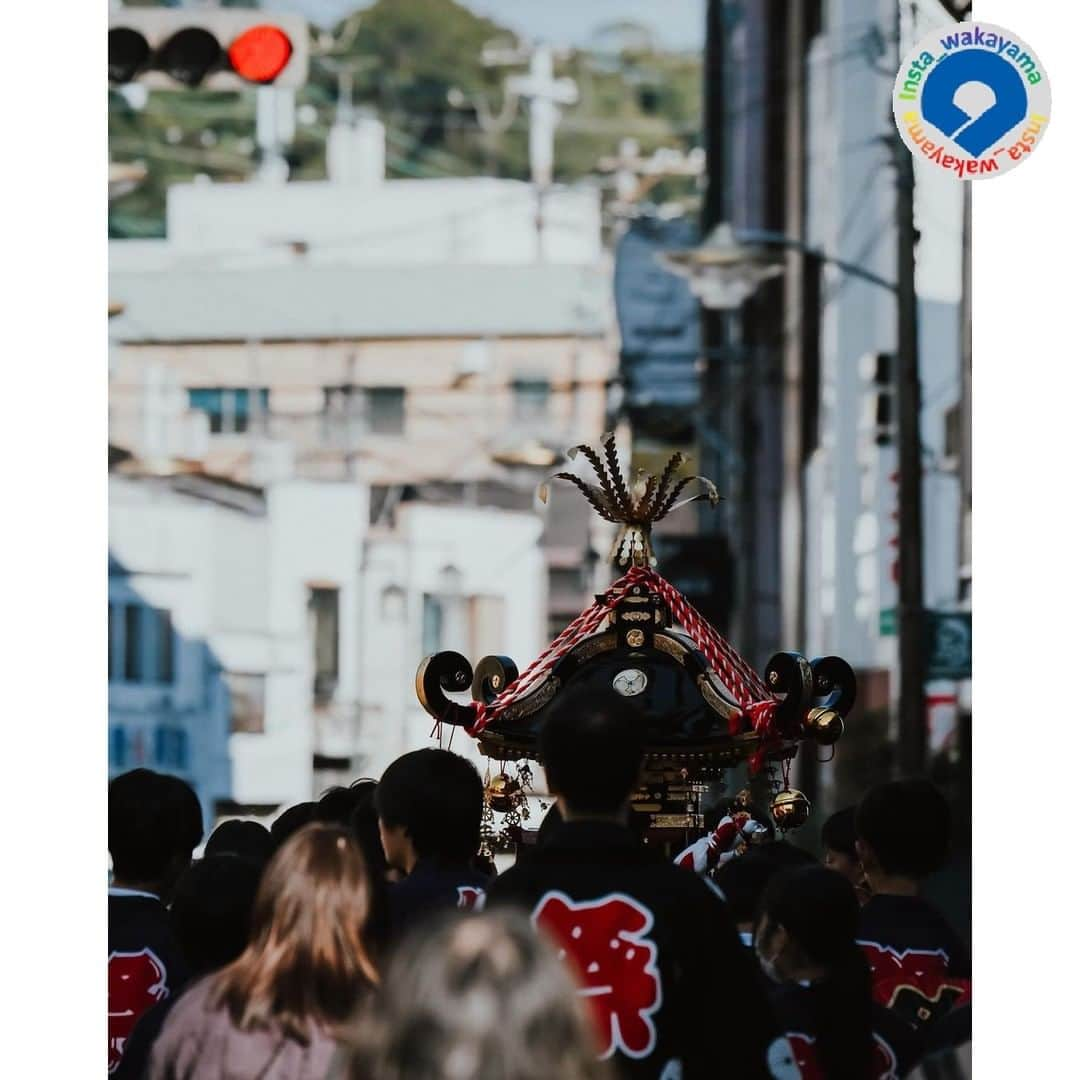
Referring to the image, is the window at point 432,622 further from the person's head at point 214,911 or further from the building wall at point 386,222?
the person's head at point 214,911

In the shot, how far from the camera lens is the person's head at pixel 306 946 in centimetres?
354

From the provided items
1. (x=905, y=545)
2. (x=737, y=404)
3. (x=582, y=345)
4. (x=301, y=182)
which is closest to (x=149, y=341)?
(x=301, y=182)

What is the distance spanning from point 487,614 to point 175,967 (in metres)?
17.5

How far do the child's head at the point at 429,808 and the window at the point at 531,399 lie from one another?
58.8 feet

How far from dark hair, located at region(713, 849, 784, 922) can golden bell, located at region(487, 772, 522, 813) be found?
0.98m

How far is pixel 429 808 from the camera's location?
439 centimetres

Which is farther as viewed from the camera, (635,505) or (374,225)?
(374,225)

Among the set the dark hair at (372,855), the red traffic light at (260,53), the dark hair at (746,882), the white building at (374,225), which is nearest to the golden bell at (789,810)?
the dark hair at (746,882)

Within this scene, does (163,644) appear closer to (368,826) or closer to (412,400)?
(412,400)

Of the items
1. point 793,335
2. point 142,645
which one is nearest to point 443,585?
point 142,645

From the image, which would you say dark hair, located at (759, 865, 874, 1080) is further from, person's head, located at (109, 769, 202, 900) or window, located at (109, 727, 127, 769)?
window, located at (109, 727, 127, 769)

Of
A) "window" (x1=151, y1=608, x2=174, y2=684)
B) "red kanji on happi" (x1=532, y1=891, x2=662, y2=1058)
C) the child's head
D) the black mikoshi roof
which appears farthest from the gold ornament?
"window" (x1=151, y1=608, x2=174, y2=684)

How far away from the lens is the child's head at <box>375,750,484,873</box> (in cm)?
439
